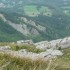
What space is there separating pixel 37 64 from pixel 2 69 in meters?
1.93

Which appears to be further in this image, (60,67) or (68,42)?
(68,42)

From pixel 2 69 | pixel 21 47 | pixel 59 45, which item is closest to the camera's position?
pixel 2 69

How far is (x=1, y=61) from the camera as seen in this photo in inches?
400

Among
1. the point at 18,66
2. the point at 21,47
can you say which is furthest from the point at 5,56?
the point at 21,47

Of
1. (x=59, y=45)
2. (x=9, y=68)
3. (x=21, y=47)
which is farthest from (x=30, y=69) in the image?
(x=59, y=45)

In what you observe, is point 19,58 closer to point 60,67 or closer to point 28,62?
point 28,62

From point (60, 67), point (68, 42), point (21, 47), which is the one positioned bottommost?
point (68, 42)

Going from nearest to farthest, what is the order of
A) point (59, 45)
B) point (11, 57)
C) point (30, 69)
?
1. point (30, 69)
2. point (11, 57)
3. point (59, 45)

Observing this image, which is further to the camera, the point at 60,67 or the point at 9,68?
the point at 60,67

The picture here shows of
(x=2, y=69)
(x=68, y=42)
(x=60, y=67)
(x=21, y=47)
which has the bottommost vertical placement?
(x=68, y=42)

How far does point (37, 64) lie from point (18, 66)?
704mm

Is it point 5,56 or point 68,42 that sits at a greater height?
point 5,56

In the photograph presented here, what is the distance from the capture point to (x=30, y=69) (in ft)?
30.9

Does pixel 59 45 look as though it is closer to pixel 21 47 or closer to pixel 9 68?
pixel 21 47
